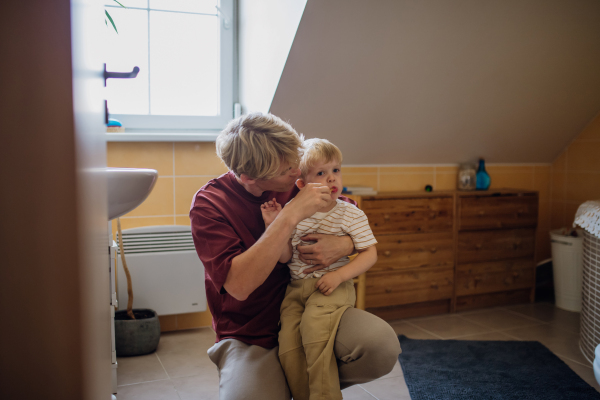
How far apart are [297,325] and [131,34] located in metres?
1.97

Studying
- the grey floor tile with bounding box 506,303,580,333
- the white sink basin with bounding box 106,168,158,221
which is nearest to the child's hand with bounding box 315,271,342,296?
the white sink basin with bounding box 106,168,158,221

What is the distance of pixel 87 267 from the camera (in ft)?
0.68

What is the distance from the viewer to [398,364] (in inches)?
90.2

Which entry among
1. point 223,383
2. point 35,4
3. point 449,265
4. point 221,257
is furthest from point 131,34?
point 35,4

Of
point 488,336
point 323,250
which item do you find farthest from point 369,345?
point 488,336

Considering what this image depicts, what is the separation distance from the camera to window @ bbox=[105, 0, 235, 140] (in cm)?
259

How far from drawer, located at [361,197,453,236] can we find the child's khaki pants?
1405mm

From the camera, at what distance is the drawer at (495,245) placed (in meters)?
3.03

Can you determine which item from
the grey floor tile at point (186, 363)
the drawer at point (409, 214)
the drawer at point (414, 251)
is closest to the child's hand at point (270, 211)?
the grey floor tile at point (186, 363)

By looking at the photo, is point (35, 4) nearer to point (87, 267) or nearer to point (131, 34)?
point (87, 267)

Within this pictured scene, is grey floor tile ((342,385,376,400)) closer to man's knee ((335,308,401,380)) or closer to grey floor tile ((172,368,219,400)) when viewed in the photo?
grey floor tile ((172,368,219,400))

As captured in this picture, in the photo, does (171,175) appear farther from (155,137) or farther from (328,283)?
(328,283)

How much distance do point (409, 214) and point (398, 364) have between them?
0.90m

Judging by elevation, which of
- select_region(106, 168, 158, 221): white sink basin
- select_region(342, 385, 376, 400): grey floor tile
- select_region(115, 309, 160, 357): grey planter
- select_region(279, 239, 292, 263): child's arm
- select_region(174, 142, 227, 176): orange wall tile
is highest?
select_region(174, 142, 227, 176): orange wall tile
